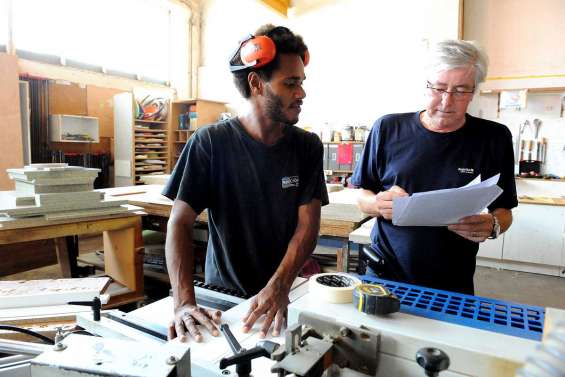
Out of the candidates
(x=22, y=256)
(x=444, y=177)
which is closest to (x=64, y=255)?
(x=22, y=256)

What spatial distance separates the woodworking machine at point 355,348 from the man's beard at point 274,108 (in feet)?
2.05

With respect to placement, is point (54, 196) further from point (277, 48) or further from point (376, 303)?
point (376, 303)

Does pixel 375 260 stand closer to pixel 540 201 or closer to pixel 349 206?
pixel 349 206

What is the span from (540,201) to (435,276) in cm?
330

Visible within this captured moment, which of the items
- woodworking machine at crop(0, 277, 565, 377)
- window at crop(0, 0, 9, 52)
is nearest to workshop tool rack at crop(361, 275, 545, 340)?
woodworking machine at crop(0, 277, 565, 377)

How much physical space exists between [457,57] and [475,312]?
0.78 metres

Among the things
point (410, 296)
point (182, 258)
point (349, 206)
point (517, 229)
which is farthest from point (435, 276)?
point (517, 229)

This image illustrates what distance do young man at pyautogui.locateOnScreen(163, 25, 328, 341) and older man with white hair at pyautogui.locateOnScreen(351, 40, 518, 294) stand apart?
26 cm

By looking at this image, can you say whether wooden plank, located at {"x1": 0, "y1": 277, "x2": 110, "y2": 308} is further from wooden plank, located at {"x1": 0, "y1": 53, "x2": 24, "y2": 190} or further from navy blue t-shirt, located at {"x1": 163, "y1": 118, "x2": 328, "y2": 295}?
wooden plank, located at {"x1": 0, "y1": 53, "x2": 24, "y2": 190}

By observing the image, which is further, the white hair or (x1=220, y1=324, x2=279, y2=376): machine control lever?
the white hair

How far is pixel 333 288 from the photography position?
632mm

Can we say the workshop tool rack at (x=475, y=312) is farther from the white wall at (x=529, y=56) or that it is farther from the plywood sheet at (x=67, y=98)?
the plywood sheet at (x=67, y=98)

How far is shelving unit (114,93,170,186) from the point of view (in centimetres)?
554

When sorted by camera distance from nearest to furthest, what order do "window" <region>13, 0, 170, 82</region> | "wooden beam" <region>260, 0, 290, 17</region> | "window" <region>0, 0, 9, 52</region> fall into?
1. "window" <region>0, 0, 9, 52</region>
2. "window" <region>13, 0, 170, 82</region>
3. "wooden beam" <region>260, 0, 290, 17</region>
